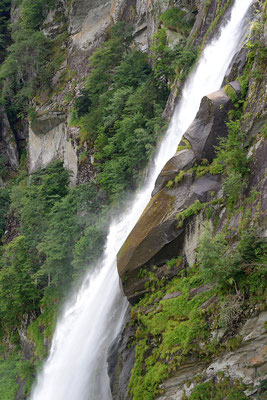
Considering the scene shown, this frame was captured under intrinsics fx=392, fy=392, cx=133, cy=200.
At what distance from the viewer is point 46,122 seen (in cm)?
2848

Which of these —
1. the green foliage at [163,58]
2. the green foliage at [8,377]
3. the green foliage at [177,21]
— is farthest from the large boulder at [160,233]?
the green foliage at [177,21]

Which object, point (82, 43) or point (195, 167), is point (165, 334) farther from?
point (82, 43)

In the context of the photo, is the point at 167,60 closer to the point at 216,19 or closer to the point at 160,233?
the point at 216,19

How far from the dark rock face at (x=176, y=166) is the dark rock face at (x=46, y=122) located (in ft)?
60.4

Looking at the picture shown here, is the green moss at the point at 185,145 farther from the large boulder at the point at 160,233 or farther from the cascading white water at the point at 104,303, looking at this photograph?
the cascading white water at the point at 104,303

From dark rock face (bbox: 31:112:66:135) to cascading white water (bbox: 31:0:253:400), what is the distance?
43.7 ft

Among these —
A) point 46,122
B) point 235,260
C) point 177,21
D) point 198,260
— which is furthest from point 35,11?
point 235,260

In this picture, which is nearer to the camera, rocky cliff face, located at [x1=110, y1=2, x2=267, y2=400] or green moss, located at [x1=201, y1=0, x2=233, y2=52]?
rocky cliff face, located at [x1=110, y1=2, x2=267, y2=400]

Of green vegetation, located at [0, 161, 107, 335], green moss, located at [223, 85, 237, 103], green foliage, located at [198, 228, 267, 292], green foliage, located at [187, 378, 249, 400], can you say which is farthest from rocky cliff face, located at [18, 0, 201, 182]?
green foliage, located at [187, 378, 249, 400]

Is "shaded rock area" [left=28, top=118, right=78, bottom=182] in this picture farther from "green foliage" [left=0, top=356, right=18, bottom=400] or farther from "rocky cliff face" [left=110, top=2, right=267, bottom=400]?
"rocky cliff face" [left=110, top=2, right=267, bottom=400]

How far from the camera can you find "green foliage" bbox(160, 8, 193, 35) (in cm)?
1956

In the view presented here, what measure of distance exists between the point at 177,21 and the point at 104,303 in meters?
14.8

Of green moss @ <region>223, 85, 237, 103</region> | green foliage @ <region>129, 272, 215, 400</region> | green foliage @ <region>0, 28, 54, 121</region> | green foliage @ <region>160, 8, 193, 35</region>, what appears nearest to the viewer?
green foliage @ <region>129, 272, 215, 400</region>

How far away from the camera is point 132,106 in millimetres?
20391
